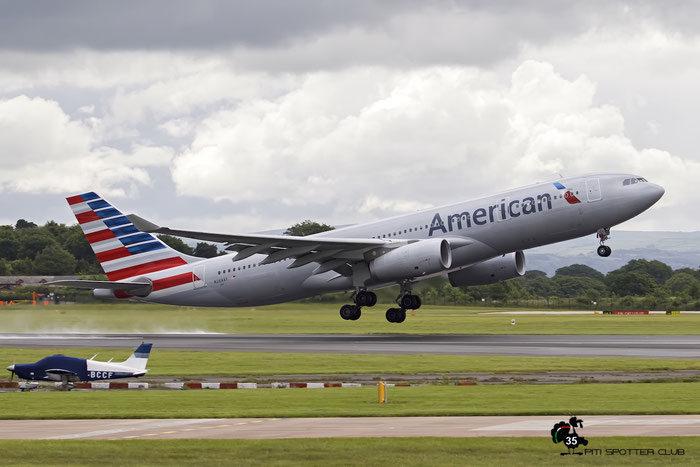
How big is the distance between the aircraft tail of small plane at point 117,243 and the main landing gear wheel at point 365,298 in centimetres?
1112

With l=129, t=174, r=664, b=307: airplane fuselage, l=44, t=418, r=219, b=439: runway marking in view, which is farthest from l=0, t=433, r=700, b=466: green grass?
l=129, t=174, r=664, b=307: airplane fuselage

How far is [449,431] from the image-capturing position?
62.0ft

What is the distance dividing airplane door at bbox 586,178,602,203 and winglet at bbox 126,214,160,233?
20293 mm

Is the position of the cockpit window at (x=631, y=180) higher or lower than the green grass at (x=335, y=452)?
higher

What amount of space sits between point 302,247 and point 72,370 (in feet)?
68.7

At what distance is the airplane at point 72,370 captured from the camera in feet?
96.6

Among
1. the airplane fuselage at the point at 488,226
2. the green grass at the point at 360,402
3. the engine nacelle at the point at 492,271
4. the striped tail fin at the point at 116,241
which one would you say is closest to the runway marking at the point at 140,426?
the green grass at the point at 360,402

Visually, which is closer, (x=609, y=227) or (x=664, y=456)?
(x=664, y=456)

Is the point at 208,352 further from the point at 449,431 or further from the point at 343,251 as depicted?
the point at 449,431

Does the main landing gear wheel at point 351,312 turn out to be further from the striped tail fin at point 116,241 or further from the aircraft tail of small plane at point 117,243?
the striped tail fin at point 116,241

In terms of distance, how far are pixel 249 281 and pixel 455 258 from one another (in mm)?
12504

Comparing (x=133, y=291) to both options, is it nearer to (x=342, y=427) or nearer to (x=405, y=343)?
(x=405, y=343)

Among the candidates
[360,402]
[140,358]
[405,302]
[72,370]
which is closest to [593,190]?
[405,302]

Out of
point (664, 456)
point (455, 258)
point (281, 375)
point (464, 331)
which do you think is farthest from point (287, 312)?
point (664, 456)
